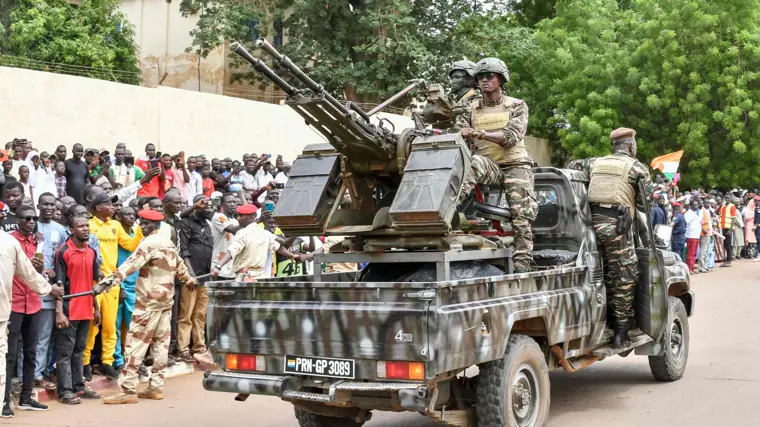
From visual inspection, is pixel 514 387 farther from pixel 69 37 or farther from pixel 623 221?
pixel 69 37

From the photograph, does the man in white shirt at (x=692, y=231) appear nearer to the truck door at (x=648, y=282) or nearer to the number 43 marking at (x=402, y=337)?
the truck door at (x=648, y=282)

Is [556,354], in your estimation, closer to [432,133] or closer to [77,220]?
[432,133]

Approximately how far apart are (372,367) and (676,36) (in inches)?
972

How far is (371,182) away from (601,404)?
2914mm

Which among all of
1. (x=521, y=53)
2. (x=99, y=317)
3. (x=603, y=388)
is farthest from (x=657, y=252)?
(x=521, y=53)

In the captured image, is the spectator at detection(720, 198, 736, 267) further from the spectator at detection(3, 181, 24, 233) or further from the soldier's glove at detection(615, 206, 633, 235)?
the spectator at detection(3, 181, 24, 233)

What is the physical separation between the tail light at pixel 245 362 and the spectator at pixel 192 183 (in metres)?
7.89

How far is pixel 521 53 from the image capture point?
90.2ft

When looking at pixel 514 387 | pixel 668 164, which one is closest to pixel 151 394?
pixel 514 387

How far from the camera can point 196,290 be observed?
9.87 metres

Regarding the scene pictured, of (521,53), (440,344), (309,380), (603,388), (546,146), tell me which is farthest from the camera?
(546,146)

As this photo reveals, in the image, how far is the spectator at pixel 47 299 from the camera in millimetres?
7941

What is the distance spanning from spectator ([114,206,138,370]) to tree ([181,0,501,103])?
49.9 feet

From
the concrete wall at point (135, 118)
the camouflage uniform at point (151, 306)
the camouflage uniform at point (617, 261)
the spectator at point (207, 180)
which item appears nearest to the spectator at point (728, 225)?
the concrete wall at point (135, 118)
